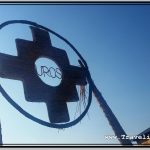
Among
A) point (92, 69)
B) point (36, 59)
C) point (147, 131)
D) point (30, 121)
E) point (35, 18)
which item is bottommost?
point (147, 131)

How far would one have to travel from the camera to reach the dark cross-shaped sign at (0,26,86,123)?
1.62m

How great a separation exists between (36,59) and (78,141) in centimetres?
45

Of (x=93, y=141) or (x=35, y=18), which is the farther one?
(x=35, y=18)

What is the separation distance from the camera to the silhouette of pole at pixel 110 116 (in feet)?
5.09

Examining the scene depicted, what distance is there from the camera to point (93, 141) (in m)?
1.56

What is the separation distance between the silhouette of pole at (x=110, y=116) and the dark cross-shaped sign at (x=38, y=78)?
0.23ft

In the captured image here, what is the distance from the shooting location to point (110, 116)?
158 cm

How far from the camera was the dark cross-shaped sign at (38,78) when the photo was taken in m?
1.62

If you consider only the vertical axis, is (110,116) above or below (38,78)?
below

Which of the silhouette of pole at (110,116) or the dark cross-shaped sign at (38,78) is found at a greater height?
the dark cross-shaped sign at (38,78)

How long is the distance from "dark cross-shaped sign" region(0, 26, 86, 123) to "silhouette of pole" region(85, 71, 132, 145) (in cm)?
7

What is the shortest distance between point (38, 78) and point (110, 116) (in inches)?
15.5

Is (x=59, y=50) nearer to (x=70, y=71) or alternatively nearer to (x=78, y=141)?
(x=70, y=71)

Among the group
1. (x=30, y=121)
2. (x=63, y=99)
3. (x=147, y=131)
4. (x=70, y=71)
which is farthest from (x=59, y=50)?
(x=147, y=131)
